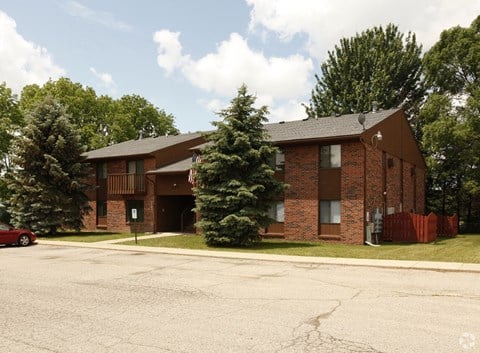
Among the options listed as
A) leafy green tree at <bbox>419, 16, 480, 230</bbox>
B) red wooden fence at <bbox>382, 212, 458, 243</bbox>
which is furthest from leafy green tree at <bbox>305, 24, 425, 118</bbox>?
red wooden fence at <bbox>382, 212, 458, 243</bbox>

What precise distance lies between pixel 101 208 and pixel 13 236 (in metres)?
10.8

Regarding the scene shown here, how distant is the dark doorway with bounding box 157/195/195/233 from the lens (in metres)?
30.4

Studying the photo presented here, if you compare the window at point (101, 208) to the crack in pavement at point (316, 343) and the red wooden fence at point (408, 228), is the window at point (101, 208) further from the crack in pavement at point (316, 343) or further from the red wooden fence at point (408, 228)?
the crack in pavement at point (316, 343)

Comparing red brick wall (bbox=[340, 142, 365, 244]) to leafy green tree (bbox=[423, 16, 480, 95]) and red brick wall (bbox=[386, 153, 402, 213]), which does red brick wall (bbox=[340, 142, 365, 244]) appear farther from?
leafy green tree (bbox=[423, 16, 480, 95])

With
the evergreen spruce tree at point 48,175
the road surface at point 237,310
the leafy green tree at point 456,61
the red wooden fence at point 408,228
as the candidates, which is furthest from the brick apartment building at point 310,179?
the road surface at point 237,310

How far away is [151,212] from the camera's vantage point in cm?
2998

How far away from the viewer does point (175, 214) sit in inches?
1241

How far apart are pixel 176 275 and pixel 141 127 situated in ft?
183

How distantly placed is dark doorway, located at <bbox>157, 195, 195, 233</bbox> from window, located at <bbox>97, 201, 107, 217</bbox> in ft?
18.8

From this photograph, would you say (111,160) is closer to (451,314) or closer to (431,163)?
(431,163)

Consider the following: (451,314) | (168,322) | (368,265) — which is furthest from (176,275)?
(451,314)

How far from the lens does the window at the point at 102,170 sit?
33.7 meters

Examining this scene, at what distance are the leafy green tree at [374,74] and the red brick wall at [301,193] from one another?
21.0 metres

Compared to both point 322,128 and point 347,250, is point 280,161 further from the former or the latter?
point 347,250
